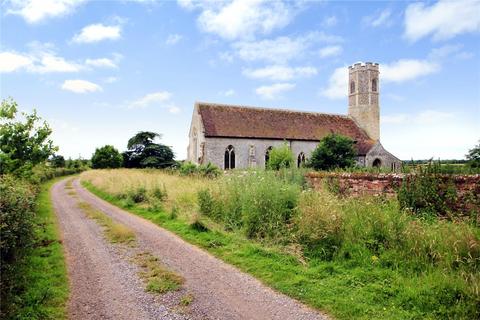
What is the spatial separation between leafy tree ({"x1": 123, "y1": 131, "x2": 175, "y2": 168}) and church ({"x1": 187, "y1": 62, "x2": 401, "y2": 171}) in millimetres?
9113

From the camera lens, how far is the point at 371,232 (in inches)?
260

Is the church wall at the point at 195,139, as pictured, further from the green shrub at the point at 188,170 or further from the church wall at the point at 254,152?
the green shrub at the point at 188,170

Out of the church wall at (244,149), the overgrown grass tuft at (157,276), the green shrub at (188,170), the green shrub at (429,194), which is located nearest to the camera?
the overgrown grass tuft at (157,276)

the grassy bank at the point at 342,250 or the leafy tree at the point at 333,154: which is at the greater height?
the leafy tree at the point at 333,154

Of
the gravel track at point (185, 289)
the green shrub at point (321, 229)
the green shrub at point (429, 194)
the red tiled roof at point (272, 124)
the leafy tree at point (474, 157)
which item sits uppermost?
the red tiled roof at point (272, 124)

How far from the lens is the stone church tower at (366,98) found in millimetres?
42125

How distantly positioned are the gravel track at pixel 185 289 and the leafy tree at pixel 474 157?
8.50 meters

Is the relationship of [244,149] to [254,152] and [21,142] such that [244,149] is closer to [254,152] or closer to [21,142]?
[254,152]

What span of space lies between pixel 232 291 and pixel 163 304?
1090 millimetres

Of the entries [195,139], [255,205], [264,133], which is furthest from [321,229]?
[195,139]

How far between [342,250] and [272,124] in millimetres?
31073

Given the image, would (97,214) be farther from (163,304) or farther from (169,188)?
(163,304)

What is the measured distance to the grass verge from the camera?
4.70 metres

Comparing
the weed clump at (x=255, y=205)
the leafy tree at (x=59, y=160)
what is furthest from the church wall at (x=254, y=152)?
the leafy tree at (x=59, y=160)
